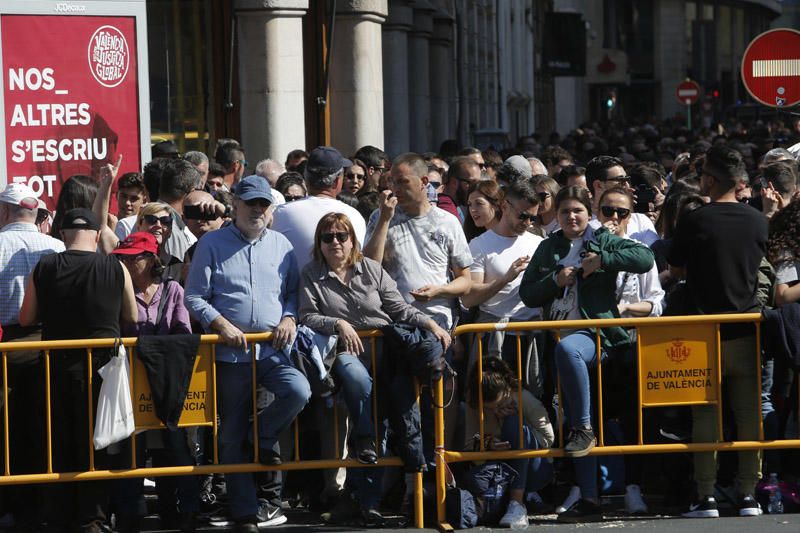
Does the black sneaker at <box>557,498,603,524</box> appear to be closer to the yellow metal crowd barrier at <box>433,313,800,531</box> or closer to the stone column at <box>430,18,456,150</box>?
the yellow metal crowd barrier at <box>433,313,800,531</box>

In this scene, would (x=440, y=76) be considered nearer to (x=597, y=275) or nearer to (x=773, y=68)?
(x=773, y=68)

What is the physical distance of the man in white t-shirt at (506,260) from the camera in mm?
9570

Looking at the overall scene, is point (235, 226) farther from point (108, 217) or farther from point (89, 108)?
point (89, 108)

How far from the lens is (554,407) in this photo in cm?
923

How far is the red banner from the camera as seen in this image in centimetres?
1148

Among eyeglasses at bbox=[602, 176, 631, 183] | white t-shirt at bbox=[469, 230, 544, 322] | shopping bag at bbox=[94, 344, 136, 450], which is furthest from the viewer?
eyeglasses at bbox=[602, 176, 631, 183]

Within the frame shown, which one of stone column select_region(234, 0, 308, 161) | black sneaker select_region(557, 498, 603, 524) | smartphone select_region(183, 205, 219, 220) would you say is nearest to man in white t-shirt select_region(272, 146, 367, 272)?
smartphone select_region(183, 205, 219, 220)

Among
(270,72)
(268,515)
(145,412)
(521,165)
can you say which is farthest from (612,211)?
(270,72)

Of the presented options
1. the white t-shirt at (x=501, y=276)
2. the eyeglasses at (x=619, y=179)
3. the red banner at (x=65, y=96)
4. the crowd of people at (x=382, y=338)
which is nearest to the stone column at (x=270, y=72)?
the red banner at (x=65, y=96)

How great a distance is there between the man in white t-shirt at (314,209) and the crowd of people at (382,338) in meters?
0.01

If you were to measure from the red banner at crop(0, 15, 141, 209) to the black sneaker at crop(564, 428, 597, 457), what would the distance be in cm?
458

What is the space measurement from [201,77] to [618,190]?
951 cm

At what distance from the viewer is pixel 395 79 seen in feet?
76.8

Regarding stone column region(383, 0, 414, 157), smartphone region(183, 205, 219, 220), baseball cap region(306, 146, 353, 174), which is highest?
stone column region(383, 0, 414, 157)
